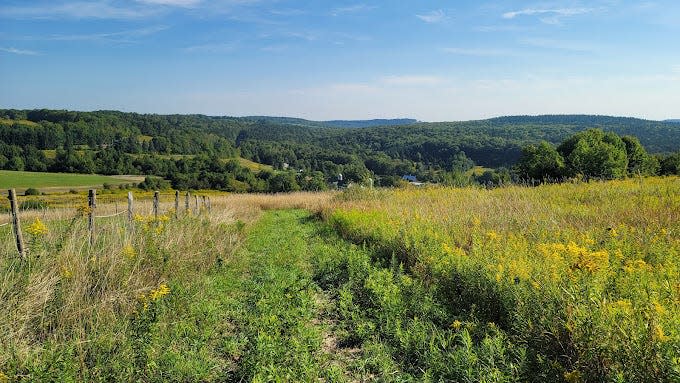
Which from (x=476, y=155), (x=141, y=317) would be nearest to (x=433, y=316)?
(x=141, y=317)

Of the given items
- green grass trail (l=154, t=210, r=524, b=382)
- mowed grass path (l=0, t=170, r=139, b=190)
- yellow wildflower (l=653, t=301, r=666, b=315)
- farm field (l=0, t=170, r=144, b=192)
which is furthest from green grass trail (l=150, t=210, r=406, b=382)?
mowed grass path (l=0, t=170, r=139, b=190)

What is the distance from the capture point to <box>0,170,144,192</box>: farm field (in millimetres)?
45956

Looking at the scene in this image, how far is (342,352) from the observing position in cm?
412

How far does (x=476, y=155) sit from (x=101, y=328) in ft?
321

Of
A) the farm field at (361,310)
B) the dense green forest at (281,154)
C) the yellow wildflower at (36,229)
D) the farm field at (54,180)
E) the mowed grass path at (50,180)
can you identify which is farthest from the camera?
the mowed grass path at (50,180)

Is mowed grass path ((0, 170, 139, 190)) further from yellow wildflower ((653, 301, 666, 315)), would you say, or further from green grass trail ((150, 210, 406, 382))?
yellow wildflower ((653, 301, 666, 315))

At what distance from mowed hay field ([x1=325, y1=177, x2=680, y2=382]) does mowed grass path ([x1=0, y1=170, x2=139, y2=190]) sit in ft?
171

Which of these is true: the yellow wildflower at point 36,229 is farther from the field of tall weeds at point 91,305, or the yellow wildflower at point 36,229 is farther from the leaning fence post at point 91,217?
the leaning fence post at point 91,217

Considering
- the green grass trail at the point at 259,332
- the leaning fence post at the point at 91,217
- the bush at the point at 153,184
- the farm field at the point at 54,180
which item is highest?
the leaning fence post at the point at 91,217

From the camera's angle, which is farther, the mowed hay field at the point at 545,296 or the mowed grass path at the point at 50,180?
the mowed grass path at the point at 50,180

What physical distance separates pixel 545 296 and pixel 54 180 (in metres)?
62.2

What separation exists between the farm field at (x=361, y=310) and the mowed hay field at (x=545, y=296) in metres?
0.02

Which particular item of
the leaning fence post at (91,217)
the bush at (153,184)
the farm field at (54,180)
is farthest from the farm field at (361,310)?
the bush at (153,184)

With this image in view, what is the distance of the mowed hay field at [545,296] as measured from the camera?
9.11ft
